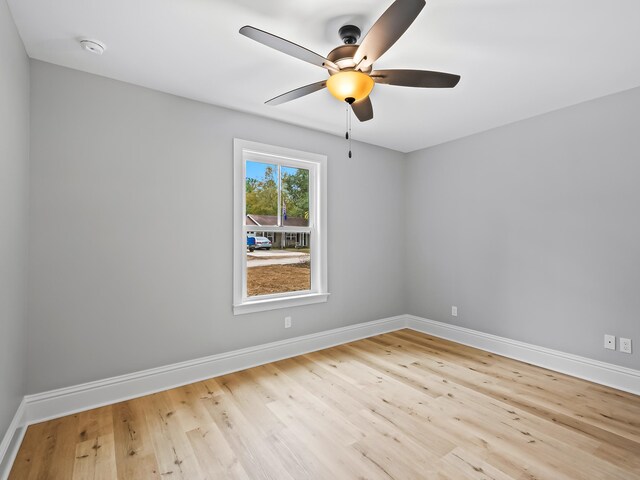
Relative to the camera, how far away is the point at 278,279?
358cm

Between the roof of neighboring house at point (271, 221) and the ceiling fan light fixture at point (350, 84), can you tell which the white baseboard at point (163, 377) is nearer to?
the roof of neighboring house at point (271, 221)

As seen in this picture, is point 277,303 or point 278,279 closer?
point 277,303

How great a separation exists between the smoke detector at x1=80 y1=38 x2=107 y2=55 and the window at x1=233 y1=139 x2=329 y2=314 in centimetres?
124

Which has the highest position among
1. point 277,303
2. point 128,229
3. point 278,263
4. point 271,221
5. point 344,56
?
point 344,56

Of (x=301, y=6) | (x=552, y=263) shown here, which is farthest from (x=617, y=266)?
(x=301, y=6)

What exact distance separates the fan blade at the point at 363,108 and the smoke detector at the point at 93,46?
1.72 m

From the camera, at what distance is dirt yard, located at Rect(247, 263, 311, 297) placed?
338 centimetres

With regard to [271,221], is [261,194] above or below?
above

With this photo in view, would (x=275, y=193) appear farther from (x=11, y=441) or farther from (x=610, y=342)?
(x=610, y=342)

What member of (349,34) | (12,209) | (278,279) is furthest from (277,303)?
(349,34)

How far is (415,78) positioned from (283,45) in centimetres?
83

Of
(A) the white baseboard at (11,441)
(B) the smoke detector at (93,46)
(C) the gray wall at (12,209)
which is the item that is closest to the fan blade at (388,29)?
(B) the smoke detector at (93,46)

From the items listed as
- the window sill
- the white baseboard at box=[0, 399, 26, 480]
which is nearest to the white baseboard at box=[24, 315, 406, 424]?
the white baseboard at box=[0, 399, 26, 480]

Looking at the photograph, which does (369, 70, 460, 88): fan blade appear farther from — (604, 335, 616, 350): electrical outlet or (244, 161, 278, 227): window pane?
(604, 335, 616, 350): electrical outlet
